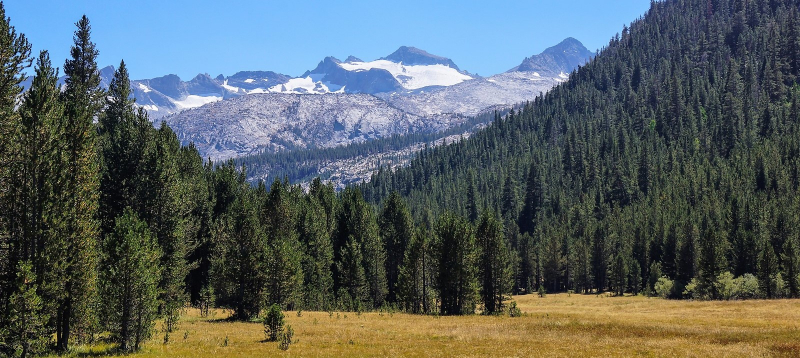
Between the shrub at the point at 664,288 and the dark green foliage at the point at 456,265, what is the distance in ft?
174

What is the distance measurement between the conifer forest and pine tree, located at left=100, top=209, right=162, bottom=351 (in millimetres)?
112

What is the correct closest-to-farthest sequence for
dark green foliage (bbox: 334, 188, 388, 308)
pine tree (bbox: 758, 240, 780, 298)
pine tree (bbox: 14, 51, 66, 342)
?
pine tree (bbox: 14, 51, 66, 342)
dark green foliage (bbox: 334, 188, 388, 308)
pine tree (bbox: 758, 240, 780, 298)

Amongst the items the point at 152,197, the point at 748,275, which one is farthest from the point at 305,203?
the point at 748,275

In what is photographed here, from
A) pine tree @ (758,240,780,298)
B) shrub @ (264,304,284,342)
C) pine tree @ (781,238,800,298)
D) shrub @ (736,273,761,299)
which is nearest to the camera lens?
shrub @ (264,304,284,342)

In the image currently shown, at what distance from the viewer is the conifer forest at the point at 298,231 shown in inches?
1095

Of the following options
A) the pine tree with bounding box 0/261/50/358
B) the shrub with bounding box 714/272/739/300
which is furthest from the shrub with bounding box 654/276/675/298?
the pine tree with bounding box 0/261/50/358

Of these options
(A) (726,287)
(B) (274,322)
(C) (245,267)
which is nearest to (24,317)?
(B) (274,322)

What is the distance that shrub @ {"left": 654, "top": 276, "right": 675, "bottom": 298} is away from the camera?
101750mm

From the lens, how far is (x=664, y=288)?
102 metres

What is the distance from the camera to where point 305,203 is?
86.3 m

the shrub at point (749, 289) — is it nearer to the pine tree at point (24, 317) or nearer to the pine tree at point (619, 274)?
the pine tree at point (619, 274)

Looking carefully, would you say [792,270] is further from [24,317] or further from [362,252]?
[24,317]

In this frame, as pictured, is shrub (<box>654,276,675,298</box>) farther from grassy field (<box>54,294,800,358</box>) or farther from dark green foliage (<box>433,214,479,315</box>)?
dark green foliage (<box>433,214,479,315</box>)

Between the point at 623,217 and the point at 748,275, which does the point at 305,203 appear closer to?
the point at 748,275
